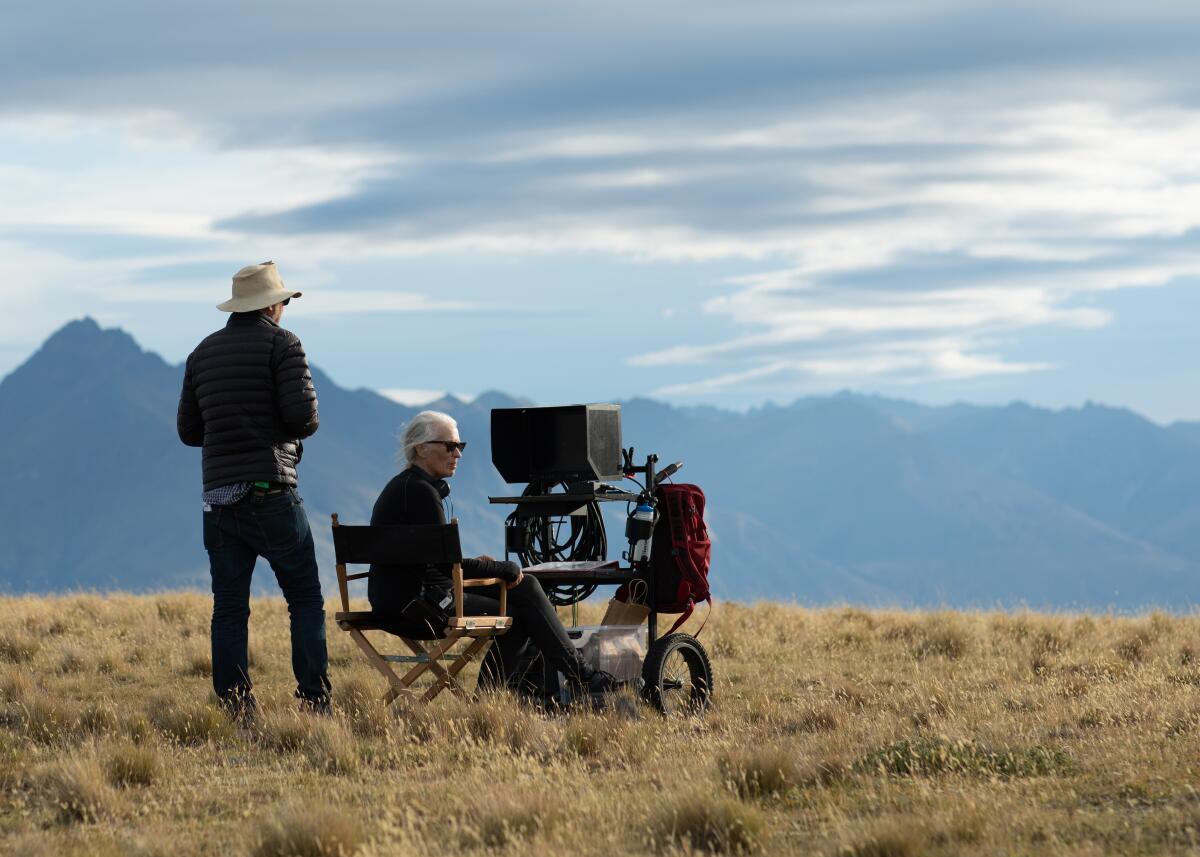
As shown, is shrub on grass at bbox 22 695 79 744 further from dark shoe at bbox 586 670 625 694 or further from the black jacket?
dark shoe at bbox 586 670 625 694

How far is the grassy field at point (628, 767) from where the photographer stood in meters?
5.32

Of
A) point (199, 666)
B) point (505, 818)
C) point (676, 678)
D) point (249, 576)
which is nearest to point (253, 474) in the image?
point (249, 576)

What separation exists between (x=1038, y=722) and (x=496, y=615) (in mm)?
3048

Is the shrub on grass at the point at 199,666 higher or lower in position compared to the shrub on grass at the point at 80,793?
lower

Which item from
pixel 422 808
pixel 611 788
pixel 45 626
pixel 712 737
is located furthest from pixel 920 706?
pixel 45 626

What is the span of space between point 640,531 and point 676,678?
3.03 feet

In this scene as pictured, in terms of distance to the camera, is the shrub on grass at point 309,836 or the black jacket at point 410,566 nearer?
the shrub on grass at point 309,836

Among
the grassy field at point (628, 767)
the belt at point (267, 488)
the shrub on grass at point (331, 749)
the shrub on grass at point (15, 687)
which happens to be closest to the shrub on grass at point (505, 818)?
the grassy field at point (628, 767)

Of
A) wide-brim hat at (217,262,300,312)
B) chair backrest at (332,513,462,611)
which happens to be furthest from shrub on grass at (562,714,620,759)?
wide-brim hat at (217,262,300,312)

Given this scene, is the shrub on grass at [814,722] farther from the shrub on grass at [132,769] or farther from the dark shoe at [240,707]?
the shrub on grass at [132,769]

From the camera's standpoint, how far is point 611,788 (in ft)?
20.4

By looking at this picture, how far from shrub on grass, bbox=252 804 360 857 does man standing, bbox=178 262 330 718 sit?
286cm

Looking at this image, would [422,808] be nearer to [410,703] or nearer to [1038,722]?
[410,703]

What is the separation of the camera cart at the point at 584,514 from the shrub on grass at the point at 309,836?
3.30 metres
